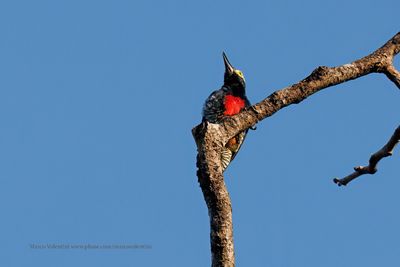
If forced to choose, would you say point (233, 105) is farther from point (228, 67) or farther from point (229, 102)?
point (228, 67)

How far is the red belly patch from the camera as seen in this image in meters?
8.28

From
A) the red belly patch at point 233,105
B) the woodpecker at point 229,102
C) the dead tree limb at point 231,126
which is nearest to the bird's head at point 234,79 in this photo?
the woodpecker at point 229,102

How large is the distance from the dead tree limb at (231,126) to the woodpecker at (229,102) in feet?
10.2

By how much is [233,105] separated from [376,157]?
4479 mm

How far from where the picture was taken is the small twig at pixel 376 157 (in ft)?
12.9

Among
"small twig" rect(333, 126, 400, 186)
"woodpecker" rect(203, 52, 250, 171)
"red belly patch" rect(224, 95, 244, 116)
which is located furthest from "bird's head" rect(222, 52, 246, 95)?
"small twig" rect(333, 126, 400, 186)

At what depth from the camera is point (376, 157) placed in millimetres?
4020

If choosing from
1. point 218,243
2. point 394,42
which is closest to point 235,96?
point 394,42

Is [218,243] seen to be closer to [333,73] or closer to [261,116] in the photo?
[261,116]

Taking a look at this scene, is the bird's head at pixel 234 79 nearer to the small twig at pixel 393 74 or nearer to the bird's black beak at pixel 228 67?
the bird's black beak at pixel 228 67

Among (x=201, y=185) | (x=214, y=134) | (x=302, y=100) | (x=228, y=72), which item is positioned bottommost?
(x=201, y=185)

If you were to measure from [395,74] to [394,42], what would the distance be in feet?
0.95

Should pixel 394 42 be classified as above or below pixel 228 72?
below

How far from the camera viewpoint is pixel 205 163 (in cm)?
380
